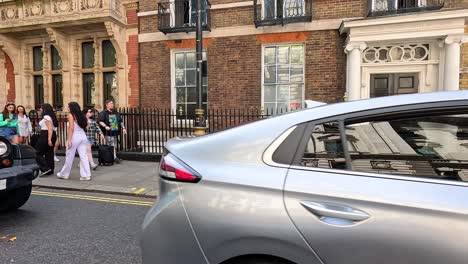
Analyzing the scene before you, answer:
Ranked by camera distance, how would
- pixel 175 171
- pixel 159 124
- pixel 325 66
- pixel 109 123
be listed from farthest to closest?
pixel 159 124
pixel 325 66
pixel 109 123
pixel 175 171

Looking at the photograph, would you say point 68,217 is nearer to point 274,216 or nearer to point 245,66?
point 274,216

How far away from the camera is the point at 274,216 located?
1854 mm

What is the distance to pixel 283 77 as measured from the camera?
10977mm

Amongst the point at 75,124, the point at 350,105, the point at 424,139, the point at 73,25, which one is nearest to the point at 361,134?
the point at 350,105

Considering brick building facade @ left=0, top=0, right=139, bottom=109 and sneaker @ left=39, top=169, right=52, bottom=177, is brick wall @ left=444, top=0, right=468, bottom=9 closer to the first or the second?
brick building facade @ left=0, top=0, right=139, bottom=109

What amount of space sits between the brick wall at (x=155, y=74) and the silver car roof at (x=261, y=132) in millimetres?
10103

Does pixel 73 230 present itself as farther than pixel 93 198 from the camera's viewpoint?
No

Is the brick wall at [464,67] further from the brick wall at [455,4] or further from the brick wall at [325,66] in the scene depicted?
the brick wall at [325,66]

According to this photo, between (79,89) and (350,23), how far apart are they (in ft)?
32.7

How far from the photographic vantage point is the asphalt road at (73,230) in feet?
11.9

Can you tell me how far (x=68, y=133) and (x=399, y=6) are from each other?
30.4 feet

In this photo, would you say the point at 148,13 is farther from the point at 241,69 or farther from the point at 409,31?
the point at 409,31

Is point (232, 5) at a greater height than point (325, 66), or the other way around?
point (232, 5)

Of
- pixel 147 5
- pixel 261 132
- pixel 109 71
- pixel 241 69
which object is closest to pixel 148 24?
pixel 147 5
